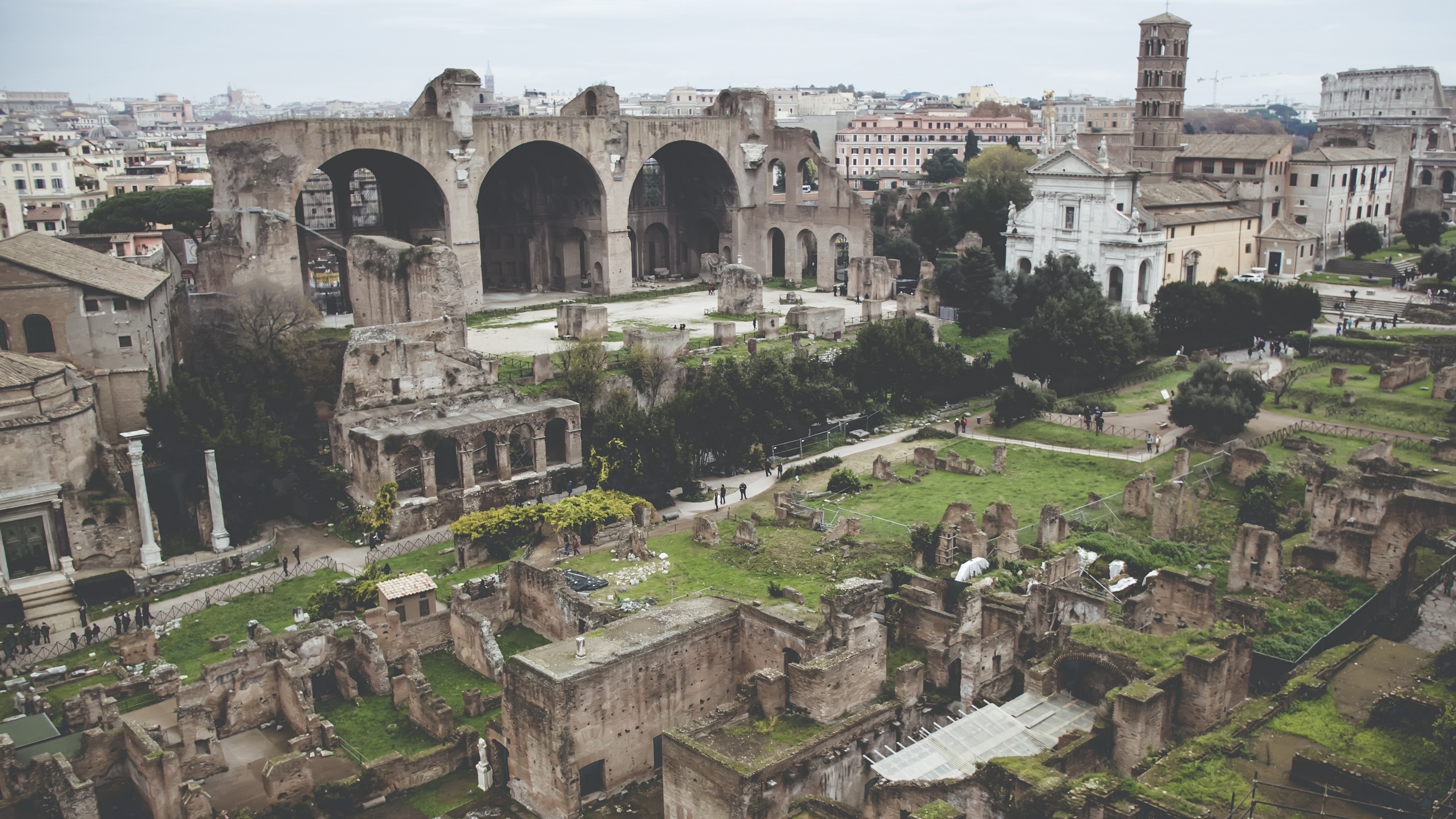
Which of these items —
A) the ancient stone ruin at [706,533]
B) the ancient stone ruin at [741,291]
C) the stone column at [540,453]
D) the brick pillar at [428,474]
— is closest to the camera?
the ancient stone ruin at [706,533]

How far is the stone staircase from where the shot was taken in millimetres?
26344

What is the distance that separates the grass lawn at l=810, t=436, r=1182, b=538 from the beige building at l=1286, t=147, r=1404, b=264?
113 feet

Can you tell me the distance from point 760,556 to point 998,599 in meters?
7.09

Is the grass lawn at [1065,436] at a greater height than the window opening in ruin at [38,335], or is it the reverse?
the window opening in ruin at [38,335]

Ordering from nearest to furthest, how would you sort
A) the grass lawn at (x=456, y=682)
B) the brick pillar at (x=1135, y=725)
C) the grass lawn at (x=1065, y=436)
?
the brick pillar at (x=1135, y=725)
the grass lawn at (x=456, y=682)
the grass lawn at (x=1065, y=436)

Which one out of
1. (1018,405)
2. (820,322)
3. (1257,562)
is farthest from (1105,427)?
(1257,562)

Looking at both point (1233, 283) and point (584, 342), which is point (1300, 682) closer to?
point (584, 342)

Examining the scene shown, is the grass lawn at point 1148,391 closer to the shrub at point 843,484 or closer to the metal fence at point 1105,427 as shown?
the metal fence at point 1105,427

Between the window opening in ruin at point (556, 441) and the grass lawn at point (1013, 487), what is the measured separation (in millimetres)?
9464

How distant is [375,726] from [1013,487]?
18706 mm

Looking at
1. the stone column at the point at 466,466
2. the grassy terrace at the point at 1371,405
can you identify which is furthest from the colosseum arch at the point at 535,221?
the grassy terrace at the point at 1371,405

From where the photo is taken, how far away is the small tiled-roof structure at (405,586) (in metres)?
24.8

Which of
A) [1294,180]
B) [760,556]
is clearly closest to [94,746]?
[760,556]

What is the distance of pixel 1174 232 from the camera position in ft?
176
